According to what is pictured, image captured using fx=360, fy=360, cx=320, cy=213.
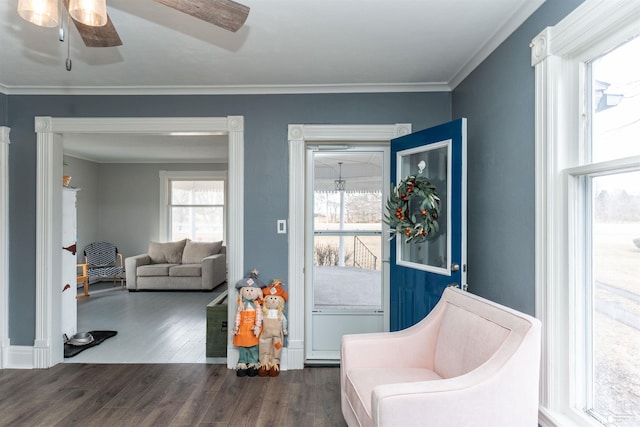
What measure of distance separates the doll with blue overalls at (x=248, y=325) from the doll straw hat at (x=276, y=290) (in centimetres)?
7

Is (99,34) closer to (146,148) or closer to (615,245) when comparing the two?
(615,245)

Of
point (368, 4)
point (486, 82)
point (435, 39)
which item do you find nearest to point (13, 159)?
point (368, 4)

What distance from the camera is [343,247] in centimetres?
330

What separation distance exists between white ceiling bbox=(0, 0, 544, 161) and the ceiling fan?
0.54 m

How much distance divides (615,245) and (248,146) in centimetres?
256

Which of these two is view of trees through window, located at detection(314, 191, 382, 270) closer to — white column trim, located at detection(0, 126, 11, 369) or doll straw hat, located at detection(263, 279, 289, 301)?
doll straw hat, located at detection(263, 279, 289, 301)

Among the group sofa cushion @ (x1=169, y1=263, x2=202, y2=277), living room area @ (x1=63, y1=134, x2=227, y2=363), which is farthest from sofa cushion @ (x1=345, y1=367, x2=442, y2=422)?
sofa cushion @ (x1=169, y1=263, x2=202, y2=277)

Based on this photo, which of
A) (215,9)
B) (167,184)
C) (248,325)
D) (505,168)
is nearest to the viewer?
(215,9)

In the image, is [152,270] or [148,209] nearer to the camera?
[152,270]

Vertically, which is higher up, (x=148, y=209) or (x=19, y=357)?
(x=148, y=209)

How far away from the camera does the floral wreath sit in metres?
2.57

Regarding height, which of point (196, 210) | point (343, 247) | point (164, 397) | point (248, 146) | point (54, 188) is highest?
point (248, 146)

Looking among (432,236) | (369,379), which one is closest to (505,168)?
(432,236)

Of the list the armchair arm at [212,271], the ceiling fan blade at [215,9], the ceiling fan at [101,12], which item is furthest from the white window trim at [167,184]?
the ceiling fan blade at [215,9]
